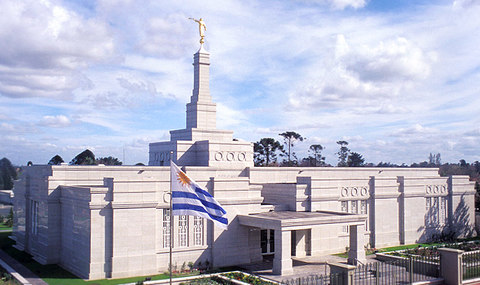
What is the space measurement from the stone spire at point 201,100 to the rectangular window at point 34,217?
42.0 ft

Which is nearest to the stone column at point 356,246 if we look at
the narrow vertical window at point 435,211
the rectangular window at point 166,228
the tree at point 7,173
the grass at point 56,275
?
the grass at point 56,275

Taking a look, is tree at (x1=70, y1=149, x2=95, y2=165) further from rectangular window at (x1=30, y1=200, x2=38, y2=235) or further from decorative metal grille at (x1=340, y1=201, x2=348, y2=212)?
decorative metal grille at (x1=340, y1=201, x2=348, y2=212)

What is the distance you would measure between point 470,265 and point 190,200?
15022 millimetres

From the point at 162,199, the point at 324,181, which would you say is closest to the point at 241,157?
the point at 324,181

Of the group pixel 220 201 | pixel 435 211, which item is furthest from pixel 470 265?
pixel 435 211

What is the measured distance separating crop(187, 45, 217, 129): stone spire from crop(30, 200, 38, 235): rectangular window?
504 inches

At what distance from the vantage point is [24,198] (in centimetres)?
3312

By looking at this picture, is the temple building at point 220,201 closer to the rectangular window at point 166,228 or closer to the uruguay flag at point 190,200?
the rectangular window at point 166,228

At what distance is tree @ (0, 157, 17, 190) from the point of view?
9581 centimetres

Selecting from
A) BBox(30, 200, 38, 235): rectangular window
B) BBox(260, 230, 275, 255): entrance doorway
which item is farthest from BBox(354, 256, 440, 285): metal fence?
BBox(30, 200, 38, 235): rectangular window

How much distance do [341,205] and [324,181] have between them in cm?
318

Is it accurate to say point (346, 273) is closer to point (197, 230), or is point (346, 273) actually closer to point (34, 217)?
point (197, 230)

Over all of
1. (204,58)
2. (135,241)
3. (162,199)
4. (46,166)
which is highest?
(204,58)

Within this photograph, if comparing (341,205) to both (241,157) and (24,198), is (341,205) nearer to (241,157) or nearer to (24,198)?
(241,157)
